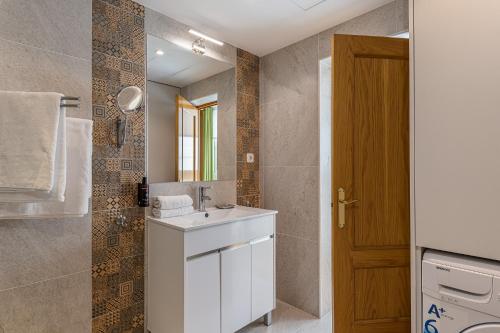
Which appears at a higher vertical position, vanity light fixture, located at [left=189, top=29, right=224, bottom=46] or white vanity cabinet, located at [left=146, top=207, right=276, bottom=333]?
vanity light fixture, located at [left=189, top=29, right=224, bottom=46]

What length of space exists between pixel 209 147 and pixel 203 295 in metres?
1.17

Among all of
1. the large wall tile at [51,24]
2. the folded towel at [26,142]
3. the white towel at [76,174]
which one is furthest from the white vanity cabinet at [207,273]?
the large wall tile at [51,24]

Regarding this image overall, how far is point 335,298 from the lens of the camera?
1566 mm

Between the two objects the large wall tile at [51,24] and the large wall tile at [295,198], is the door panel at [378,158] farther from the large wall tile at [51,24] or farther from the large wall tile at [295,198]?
the large wall tile at [51,24]

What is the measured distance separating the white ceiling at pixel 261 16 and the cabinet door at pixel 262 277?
1694 mm

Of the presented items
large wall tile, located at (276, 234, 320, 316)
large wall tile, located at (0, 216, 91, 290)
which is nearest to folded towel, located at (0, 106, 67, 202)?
large wall tile, located at (0, 216, 91, 290)

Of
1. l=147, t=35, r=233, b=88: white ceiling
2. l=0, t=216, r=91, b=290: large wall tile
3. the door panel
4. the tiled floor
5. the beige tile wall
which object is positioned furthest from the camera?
the beige tile wall

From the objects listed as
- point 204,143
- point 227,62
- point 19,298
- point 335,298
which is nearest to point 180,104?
point 204,143

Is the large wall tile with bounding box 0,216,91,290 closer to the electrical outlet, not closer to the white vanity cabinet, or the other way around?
the white vanity cabinet

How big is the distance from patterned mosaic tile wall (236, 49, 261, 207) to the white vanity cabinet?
1.72ft

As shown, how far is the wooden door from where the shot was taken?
154 centimetres

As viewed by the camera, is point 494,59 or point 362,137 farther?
point 362,137

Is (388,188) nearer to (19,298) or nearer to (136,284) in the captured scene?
(136,284)

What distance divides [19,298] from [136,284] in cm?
62
